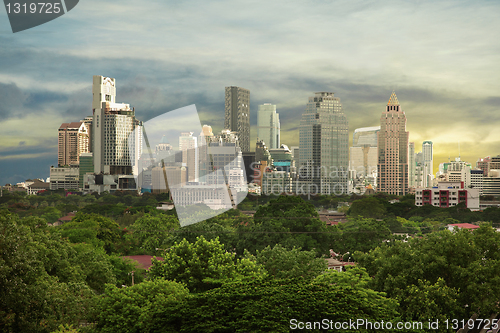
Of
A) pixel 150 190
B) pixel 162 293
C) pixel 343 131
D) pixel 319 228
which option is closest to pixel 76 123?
pixel 150 190

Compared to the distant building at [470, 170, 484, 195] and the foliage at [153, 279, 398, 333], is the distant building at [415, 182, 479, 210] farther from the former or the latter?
the foliage at [153, 279, 398, 333]

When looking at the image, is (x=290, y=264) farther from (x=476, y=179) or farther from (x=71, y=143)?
(x=71, y=143)

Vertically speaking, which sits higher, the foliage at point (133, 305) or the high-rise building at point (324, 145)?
the high-rise building at point (324, 145)

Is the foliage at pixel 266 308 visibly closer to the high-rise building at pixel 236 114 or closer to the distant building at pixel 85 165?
the distant building at pixel 85 165

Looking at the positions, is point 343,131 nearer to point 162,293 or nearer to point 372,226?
point 372,226

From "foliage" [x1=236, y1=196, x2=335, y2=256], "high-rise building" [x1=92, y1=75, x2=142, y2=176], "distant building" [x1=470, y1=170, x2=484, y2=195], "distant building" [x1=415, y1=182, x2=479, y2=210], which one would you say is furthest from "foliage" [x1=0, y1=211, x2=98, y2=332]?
"distant building" [x1=470, y1=170, x2=484, y2=195]

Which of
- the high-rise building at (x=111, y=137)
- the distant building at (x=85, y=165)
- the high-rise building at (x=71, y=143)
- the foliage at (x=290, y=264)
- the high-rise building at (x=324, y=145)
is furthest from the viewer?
the high-rise building at (x=71, y=143)

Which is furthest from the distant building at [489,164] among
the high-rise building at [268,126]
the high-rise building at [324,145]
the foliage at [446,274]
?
the foliage at [446,274]
